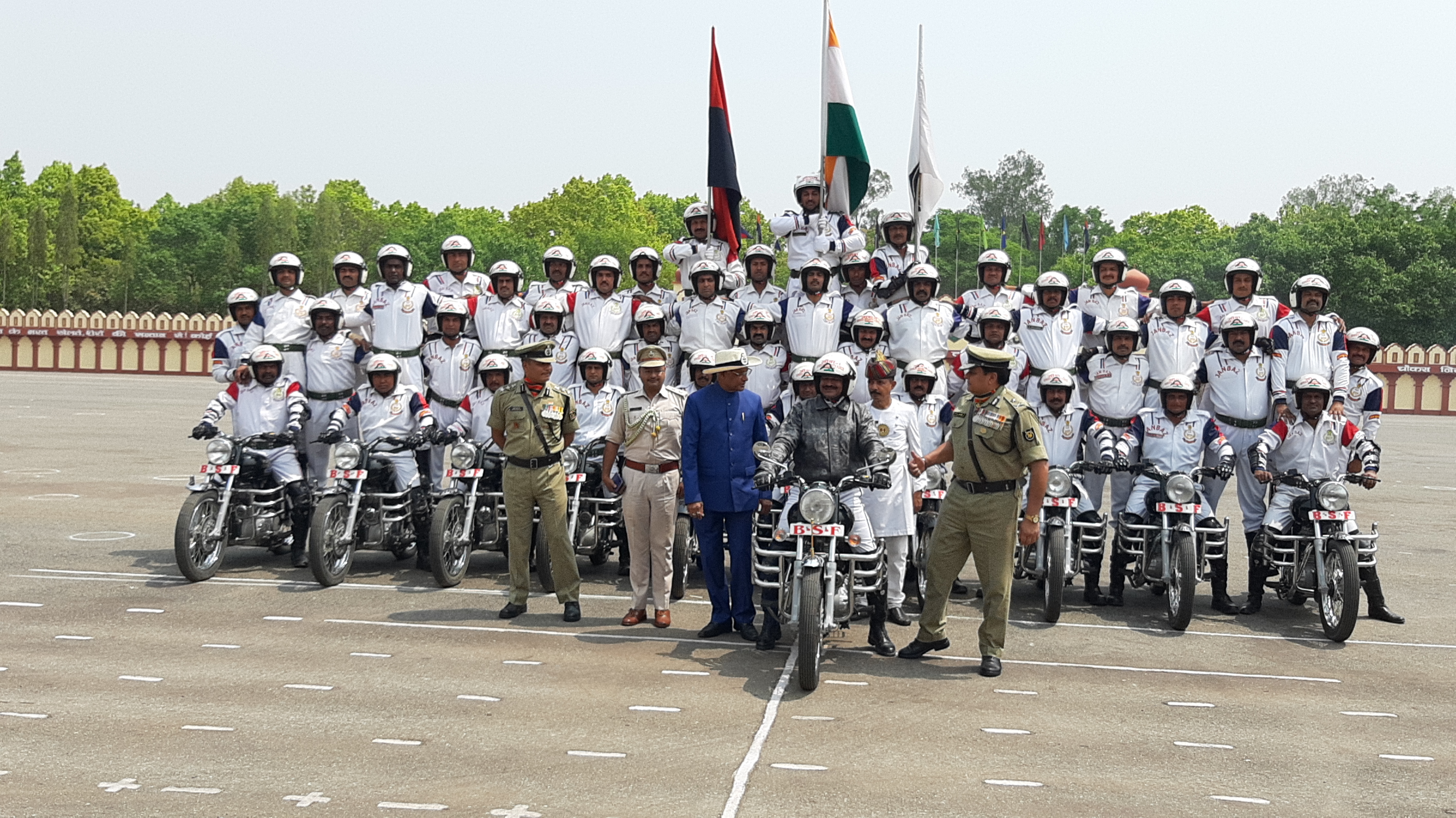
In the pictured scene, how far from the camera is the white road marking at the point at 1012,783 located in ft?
21.1

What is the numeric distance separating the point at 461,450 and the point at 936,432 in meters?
3.93

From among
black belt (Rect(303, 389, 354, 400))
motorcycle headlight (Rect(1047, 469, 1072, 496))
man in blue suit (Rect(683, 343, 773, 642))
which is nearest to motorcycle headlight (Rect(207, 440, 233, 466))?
black belt (Rect(303, 389, 354, 400))

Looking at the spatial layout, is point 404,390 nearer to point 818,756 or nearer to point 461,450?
point 461,450

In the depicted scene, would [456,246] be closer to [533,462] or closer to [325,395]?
[325,395]

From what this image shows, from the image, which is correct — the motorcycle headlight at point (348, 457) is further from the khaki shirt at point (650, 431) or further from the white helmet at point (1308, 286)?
the white helmet at point (1308, 286)

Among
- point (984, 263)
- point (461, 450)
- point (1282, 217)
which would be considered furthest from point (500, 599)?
point (1282, 217)

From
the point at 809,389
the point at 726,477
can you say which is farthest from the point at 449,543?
the point at 809,389

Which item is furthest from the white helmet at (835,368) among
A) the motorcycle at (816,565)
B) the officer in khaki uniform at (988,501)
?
the officer in khaki uniform at (988,501)

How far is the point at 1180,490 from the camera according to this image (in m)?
10.4

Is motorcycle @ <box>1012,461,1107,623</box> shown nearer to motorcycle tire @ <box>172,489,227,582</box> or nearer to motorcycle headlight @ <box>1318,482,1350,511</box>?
motorcycle headlight @ <box>1318,482,1350,511</box>

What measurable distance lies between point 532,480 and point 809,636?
2.85 m

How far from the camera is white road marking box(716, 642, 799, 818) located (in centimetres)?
610

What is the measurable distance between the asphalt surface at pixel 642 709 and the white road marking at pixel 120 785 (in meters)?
0.02

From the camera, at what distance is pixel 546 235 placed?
108625 millimetres
